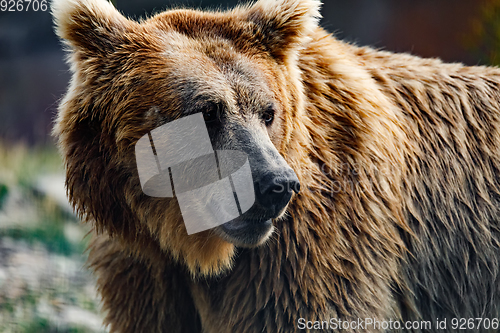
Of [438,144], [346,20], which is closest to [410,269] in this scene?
[438,144]

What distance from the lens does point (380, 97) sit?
324cm

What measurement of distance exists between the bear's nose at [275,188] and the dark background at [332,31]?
1.79 m

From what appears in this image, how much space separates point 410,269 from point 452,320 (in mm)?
506

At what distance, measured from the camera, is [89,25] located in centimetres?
261

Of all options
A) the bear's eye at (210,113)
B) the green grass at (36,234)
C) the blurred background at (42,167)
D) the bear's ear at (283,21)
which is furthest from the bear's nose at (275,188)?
the green grass at (36,234)

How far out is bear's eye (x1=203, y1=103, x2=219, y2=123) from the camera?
2527 millimetres

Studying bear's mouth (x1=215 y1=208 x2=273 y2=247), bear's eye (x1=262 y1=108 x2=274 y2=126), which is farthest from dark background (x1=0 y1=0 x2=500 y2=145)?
bear's mouth (x1=215 y1=208 x2=273 y2=247)

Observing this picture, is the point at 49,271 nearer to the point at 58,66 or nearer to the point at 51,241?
the point at 51,241

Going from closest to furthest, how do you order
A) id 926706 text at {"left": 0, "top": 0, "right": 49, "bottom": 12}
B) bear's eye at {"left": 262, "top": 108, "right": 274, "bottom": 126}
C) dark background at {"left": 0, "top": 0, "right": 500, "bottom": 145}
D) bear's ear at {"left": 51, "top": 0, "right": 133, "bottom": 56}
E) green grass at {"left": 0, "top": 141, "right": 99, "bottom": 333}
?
bear's ear at {"left": 51, "top": 0, "right": 133, "bottom": 56}, bear's eye at {"left": 262, "top": 108, "right": 274, "bottom": 126}, id 926706 text at {"left": 0, "top": 0, "right": 49, "bottom": 12}, green grass at {"left": 0, "top": 141, "right": 99, "bottom": 333}, dark background at {"left": 0, "top": 0, "right": 500, "bottom": 145}

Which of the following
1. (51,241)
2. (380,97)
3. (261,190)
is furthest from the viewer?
(51,241)

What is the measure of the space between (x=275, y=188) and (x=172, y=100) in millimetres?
684

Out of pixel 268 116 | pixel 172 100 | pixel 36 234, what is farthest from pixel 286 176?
pixel 36 234

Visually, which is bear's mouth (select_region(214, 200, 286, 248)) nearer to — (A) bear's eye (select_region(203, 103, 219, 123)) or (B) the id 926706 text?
(A) bear's eye (select_region(203, 103, 219, 123))

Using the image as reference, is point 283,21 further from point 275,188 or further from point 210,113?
point 275,188
